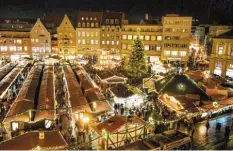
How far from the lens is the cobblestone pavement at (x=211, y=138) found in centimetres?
1833

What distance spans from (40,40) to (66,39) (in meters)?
6.12

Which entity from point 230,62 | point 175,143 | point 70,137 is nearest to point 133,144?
point 175,143

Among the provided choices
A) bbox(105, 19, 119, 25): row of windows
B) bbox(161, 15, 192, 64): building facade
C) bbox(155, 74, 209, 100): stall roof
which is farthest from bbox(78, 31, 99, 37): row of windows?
bbox(155, 74, 209, 100): stall roof

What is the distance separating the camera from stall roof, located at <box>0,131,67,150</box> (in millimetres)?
15664

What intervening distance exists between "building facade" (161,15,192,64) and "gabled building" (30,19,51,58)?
2764cm

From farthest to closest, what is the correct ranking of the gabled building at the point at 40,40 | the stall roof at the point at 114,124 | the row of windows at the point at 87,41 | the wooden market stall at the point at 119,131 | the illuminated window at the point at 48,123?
the row of windows at the point at 87,41
the gabled building at the point at 40,40
the illuminated window at the point at 48,123
the stall roof at the point at 114,124
the wooden market stall at the point at 119,131

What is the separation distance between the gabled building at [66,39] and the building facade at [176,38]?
21730 mm

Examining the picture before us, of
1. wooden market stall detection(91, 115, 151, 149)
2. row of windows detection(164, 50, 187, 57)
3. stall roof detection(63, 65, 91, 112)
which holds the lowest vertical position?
wooden market stall detection(91, 115, 151, 149)

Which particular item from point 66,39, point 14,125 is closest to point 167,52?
point 66,39

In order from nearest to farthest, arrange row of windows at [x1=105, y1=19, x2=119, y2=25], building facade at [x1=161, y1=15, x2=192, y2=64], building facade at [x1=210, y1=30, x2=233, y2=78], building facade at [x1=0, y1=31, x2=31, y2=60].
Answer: building facade at [x1=210, y1=30, x2=233, y2=78] < building facade at [x1=161, y1=15, x2=192, y2=64] < building facade at [x1=0, y1=31, x2=31, y2=60] < row of windows at [x1=105, y1=19, x2=119, y2=25]

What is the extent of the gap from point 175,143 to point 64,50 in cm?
5255

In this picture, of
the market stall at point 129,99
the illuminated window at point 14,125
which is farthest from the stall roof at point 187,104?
the illuminated window at point 14,125

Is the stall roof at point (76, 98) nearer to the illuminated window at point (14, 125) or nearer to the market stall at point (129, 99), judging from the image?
the market stall at point (129, 99)

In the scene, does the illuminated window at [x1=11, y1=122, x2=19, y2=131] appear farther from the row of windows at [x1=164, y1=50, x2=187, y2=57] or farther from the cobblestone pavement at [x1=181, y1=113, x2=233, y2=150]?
the row of windows at [x1=164, y1=50, x2=187, y2=57]
